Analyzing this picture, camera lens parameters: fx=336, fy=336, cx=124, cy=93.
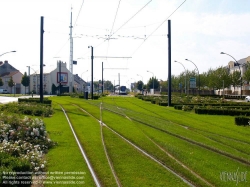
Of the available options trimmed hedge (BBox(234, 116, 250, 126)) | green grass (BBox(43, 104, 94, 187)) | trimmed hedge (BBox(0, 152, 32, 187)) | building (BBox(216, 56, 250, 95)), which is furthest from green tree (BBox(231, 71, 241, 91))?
trimmed hedge (BBox(0, 152, 32, 187))

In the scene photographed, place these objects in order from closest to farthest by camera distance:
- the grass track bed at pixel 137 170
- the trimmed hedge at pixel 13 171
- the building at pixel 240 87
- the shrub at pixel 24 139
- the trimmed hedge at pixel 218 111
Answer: the trimmed hedge at pixel 13 171, the grass track bed at pixel 137 170, the shrub at pixel 24 139, the trimmed hedge at pixel 218 111, the building at pixel 240 87

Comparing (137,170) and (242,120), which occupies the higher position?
(242,120)

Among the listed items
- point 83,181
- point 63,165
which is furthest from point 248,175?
point 63,165

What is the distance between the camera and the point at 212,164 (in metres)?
8.95

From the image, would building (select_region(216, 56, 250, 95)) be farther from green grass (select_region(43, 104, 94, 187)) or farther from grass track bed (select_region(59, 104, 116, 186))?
green grass (select_region(43, 104, 94, 187))

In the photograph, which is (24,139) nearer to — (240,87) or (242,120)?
(242,120)

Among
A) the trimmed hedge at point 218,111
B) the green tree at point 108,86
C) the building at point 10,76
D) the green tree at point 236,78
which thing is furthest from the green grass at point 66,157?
the green tree at point 108,86

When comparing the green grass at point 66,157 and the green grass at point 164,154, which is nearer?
the green grass at point 164,154

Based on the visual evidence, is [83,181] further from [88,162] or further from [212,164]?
[212,164]

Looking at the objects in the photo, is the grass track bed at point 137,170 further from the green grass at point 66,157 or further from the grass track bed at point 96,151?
the green grass at point 66,157

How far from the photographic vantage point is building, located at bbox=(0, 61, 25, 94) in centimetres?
10988

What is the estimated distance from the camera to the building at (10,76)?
109875 millimetres

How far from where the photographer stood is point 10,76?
366 feet

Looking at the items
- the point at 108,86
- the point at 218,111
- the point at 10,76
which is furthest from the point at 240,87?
the point at 108,86
